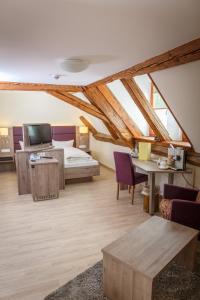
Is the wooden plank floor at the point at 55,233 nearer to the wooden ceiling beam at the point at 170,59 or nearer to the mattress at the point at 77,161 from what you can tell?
the mattress at the point at 77,161

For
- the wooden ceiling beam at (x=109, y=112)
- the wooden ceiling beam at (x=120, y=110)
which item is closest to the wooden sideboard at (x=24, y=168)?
the wooden ceiling beam at (x=109, y=112)

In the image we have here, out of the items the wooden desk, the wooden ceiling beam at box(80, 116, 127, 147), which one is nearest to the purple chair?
the wooden desk

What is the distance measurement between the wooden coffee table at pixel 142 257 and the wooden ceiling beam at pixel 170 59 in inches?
66.6

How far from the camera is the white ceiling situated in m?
1.46

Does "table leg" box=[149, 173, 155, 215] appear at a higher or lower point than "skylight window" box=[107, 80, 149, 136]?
lower

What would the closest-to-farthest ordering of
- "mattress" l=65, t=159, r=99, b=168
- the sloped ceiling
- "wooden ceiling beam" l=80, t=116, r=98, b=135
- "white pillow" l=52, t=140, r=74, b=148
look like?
1. the sloped ceiling
2. "mattress" l=65, t=159, r=99, b=168
3. "white pillow" l=52, t=140, r=74, b=148
4. "wooden ceiling beam" l=80, t=116, r=98, b=135

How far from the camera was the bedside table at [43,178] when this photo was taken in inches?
164

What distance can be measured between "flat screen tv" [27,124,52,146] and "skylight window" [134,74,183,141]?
2138mm

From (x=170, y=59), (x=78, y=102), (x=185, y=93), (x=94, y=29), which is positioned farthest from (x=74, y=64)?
(x=78, y=102)

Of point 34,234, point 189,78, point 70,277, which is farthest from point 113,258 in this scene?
point 189,78

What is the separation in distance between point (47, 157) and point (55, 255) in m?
2.28

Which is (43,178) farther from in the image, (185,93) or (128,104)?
(185,93)

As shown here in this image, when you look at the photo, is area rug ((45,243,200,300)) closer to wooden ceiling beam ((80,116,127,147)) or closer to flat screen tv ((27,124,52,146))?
flat screen tv ((27,124,52,146))

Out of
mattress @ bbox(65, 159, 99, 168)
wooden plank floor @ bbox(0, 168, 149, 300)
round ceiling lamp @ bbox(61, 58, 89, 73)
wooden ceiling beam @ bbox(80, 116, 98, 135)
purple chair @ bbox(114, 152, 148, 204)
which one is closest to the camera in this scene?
wooden plank floor @ bbox(0, 168, 149, 300)
